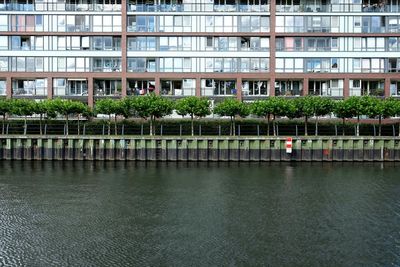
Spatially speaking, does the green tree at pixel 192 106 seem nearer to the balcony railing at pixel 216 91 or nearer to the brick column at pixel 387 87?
the balcony railing at pixel 216 91

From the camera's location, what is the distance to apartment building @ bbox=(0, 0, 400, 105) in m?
78.1

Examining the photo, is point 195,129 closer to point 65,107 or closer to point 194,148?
point 194,148

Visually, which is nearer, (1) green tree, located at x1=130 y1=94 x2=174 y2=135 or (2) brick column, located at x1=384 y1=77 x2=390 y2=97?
(1) green tree, located at x1=130 y1=94 x2=174 y2=135

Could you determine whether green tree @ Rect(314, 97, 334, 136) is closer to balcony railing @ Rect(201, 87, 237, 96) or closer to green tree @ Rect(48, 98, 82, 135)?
balcony railing @ Rect(201, 87, 237, 96)

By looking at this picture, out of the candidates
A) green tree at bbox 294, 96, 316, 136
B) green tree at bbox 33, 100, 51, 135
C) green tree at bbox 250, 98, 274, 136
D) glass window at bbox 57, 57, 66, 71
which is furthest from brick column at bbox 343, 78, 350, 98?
green tree at bbox 33, 100, 51, 135

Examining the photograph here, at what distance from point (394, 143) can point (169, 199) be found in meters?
36.1

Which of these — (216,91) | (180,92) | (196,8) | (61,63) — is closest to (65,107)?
(61,63)

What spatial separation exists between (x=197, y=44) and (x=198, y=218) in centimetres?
4885

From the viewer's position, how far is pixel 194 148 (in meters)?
63.6

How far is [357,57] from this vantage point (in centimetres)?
7844

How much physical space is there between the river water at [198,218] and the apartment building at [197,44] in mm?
26781

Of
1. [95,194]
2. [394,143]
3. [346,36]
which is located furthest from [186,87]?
[95,194]

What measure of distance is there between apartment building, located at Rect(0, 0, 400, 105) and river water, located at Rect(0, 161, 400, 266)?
26781 millimetres

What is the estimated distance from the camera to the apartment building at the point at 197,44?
7812cm
